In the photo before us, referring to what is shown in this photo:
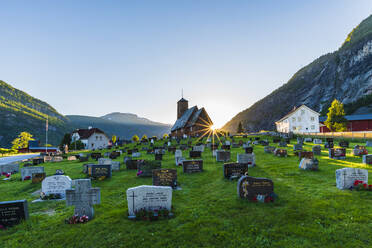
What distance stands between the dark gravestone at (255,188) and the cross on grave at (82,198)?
6.14 meters

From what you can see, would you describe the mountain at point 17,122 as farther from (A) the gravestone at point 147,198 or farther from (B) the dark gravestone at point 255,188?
(B) the dark gravestone at point 255,188

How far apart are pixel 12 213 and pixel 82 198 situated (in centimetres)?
243

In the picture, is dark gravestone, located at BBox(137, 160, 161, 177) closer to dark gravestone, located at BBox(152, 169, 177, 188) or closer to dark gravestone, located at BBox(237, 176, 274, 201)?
dark gravestone, located at BBox(152, 169, 177, 188)

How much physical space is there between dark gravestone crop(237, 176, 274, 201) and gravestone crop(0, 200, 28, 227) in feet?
28.2

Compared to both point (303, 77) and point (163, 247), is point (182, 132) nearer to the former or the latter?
point (163, 247)

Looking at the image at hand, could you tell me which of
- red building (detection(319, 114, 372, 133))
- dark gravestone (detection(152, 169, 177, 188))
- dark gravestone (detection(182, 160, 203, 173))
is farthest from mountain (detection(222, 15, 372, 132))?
dark gravestone (detection(152, 169, 177, 188))

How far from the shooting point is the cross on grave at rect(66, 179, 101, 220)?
23.5 feet

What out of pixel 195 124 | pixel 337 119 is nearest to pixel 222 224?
pixel 195 124

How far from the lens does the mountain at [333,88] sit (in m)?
91.6

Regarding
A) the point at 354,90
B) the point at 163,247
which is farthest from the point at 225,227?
the point at 354,90

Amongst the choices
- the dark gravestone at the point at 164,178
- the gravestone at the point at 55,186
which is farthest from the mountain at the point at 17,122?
the dark gravestone at the point at 164,178

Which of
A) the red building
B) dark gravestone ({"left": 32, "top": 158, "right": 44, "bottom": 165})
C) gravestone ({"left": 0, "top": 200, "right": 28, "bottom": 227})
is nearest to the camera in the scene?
gravestone ({"left": 0, "top": 200, "right": 28, "bottom": 227})

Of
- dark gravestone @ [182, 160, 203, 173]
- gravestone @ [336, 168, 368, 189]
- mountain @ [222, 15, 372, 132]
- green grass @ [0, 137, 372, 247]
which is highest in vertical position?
mountain @ [222, 15, 372, 132]

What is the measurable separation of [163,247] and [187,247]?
0.65 metres
